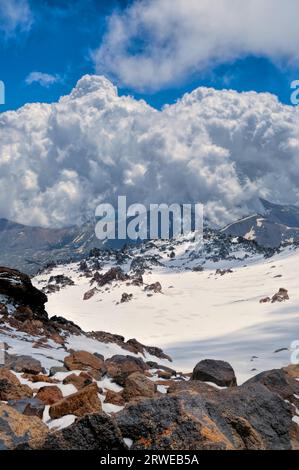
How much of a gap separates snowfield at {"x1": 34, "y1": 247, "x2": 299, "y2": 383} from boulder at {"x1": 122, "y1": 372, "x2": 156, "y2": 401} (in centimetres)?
857

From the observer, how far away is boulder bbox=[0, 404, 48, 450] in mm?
6217

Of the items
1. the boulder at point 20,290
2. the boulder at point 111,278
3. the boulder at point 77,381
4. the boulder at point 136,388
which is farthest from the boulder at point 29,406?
the boulder at point 111,278

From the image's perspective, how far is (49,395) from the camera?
8906 millimetres

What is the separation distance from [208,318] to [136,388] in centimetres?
4049

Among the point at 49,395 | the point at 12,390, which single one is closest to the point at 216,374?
the point at 49,395

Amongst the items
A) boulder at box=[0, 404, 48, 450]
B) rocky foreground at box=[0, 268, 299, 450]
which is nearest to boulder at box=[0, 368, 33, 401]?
rocky foreground at box=[0, 268, 299, 450]

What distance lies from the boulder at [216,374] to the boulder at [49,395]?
21.4ft

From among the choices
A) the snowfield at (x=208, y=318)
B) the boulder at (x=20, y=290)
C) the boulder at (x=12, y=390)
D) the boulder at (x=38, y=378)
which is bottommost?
the snowfield at (x=208, y=318)

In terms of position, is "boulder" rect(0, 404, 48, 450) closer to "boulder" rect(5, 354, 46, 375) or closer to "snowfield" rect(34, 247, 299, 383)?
"boulder" rect(5, 354, 46, 375)

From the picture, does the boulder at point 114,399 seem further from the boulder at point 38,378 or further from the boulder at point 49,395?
the boulder at point 38,378

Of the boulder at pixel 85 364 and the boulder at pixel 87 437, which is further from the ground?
the boulder at pixel 87 437

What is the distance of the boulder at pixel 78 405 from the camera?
26.0 ft

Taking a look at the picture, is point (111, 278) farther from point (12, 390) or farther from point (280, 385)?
point (12, 390)
